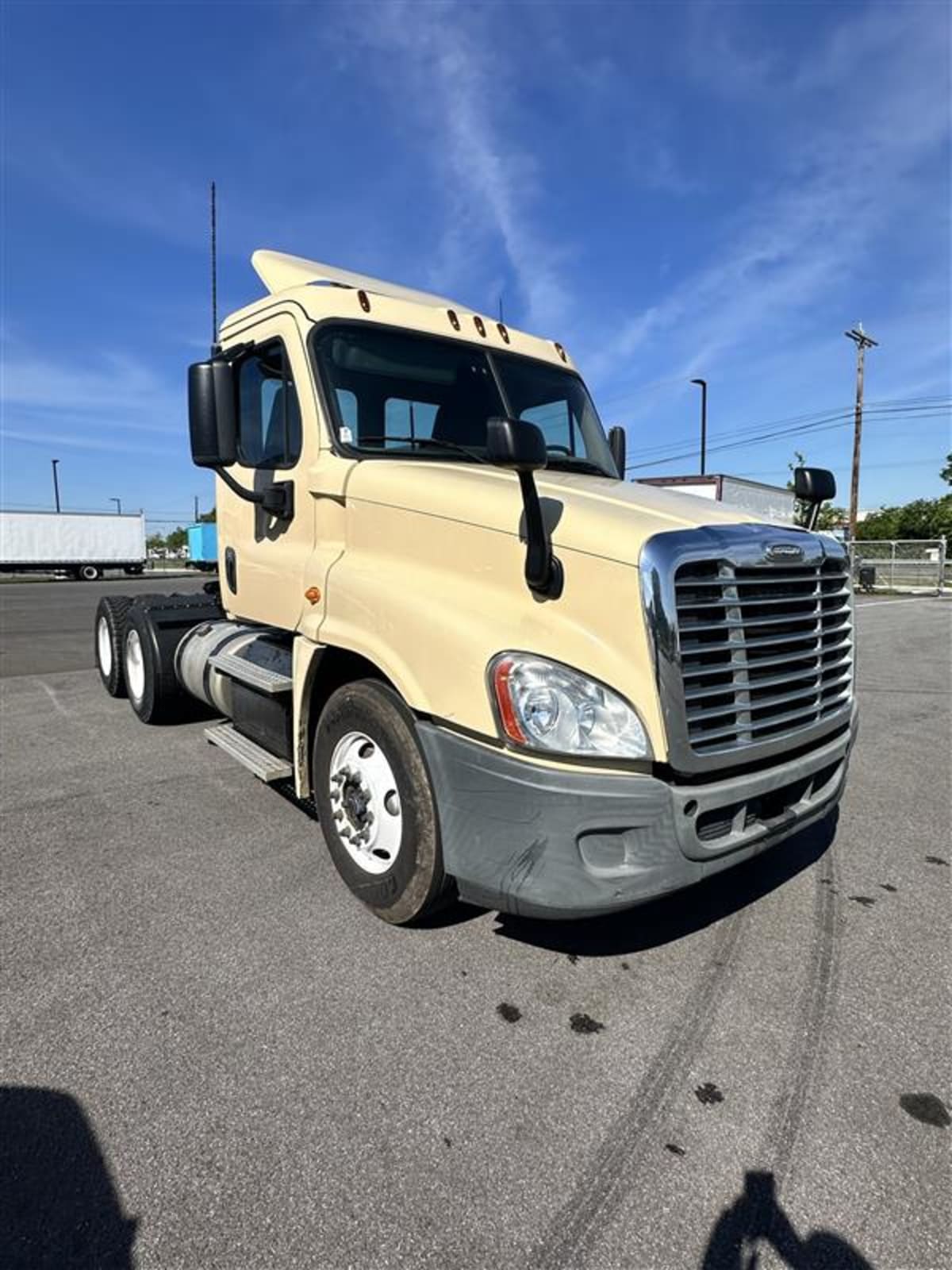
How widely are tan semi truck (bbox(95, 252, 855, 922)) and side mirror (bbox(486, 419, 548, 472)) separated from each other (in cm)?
1

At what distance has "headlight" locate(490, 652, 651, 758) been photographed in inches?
97.0

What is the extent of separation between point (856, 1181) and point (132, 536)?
44656mm

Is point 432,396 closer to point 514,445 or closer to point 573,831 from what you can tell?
point 514,445

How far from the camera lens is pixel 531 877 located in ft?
8.23

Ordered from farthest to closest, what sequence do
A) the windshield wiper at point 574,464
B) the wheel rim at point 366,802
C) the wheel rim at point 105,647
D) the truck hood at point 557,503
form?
the wheel rim at point 105,647
the windshield wiper at point 574,464
the wheel rim at point 366,802
the truck hood at point 557,503

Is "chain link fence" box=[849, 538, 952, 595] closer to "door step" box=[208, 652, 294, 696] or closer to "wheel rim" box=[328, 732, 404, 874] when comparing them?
"door step" box=[208, 652, 294, 696]

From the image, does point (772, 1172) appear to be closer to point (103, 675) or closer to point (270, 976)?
point (270, 976)

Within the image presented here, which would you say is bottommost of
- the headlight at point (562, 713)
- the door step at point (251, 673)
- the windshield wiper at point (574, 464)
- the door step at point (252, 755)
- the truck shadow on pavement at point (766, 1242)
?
the truck shadow on pavement at point (766, 1242)

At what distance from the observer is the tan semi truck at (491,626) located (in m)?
2.47

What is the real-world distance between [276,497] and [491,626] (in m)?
1.87

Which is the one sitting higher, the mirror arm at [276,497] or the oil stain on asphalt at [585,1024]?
the mirror arm at [276,497]

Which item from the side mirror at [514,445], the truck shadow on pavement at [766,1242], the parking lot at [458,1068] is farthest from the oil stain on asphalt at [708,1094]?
the side mirror at [514,445]

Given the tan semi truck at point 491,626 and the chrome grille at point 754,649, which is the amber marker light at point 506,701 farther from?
the chrome grille at point 754,649

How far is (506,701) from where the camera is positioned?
249 centimetres
